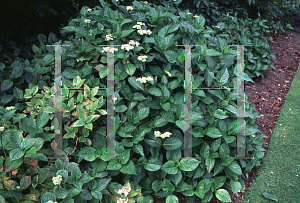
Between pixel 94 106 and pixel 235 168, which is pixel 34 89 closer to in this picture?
pixel 94 106

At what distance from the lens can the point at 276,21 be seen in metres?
6.72

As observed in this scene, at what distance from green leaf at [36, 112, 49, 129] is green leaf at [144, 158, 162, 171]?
2.64ft

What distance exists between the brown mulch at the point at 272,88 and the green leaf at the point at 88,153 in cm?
63

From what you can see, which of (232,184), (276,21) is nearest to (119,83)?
(232,184)

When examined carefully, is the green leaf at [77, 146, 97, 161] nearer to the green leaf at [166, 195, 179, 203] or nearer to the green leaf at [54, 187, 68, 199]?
the green leaf at [54, 187, 68, 199]

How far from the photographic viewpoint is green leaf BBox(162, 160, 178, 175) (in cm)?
189

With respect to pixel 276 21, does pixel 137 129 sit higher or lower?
lower

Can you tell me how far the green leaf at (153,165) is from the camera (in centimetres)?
190

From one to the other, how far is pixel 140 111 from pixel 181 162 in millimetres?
509

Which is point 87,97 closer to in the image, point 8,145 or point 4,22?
point 8,145

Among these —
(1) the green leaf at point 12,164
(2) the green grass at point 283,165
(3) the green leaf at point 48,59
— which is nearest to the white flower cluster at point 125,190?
(1) the green leaf at point 12,164

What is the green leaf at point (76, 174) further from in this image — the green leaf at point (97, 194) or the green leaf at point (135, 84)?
the green leaf at point (135, 84)

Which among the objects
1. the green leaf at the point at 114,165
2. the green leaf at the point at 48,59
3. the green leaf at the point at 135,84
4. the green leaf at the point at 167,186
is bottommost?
the green leaf at the point at 167,186

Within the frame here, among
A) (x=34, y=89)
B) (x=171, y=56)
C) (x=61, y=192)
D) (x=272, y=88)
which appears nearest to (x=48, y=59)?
(x=34, y=89)
